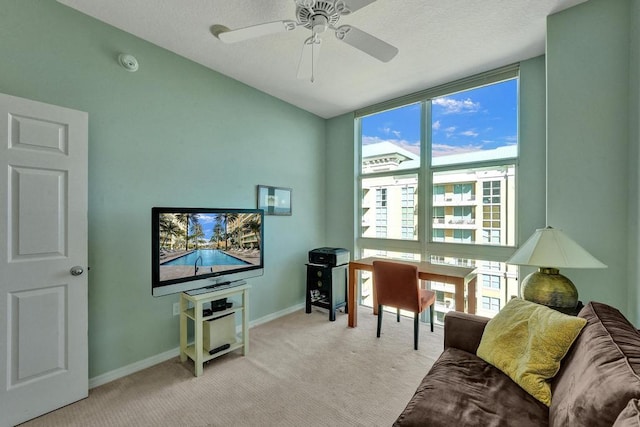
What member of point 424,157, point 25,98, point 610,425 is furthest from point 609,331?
point 25,98

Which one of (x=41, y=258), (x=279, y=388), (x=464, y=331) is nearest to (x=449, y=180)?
(x=464, y=331)

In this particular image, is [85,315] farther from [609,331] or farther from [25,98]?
[609,331]

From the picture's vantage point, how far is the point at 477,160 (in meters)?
2.92

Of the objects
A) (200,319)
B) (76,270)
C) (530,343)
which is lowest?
(200,319)

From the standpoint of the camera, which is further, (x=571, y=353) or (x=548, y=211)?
(x=548, y=211)

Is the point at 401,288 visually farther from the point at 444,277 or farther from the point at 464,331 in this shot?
the point at 464,331

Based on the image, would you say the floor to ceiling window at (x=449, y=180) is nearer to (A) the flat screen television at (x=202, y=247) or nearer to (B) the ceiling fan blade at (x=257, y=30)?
(A) the flat screen television at (x=202, y=247)

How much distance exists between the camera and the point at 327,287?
3357 millimetres

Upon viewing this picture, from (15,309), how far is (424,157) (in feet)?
12.0

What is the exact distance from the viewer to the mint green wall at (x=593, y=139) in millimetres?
1838

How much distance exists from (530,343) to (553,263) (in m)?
0.58

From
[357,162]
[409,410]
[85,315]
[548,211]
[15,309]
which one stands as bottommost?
[409,410]

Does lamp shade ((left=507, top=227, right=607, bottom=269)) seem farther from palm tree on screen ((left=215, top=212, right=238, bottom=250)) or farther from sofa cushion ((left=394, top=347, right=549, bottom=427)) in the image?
palm tree on screen ((left=215, top=212, right=238, bottom=250))

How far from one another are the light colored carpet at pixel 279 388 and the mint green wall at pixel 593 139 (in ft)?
4.82
